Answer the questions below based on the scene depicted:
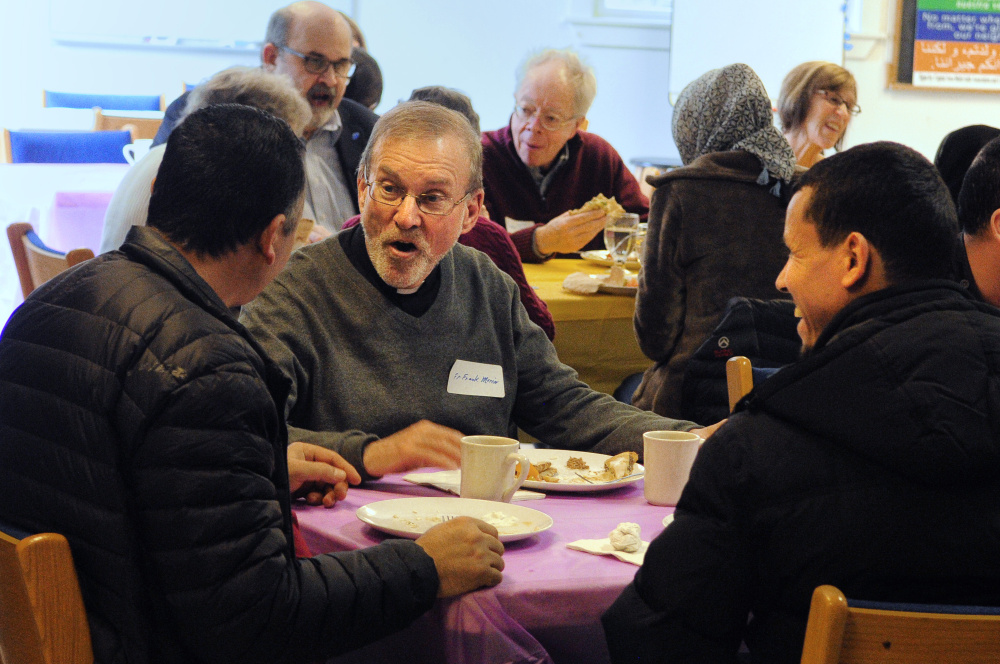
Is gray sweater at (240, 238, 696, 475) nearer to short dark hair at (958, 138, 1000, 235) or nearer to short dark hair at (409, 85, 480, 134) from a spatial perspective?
short dark hair at (958, 138, 1000, 235)

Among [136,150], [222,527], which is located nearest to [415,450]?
[222,527]

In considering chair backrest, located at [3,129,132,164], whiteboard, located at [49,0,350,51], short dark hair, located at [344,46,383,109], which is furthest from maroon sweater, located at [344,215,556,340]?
whiteboard, located at [49,0,350,51]

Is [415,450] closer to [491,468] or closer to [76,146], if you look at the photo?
[491,468]

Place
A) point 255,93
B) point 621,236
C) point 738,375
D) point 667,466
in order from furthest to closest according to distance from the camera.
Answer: point 621,236
point 255,93
point 738,375
point 667,466

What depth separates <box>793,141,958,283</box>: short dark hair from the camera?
1108mm

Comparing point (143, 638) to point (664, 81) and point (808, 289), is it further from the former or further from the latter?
point (664, 81)

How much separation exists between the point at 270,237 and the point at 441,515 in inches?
18.3

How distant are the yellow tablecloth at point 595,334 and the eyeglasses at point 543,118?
97 centimetres

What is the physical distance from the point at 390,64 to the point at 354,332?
657 cm

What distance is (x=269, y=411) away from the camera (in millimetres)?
1125

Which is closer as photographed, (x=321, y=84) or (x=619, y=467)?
(x=619, y=467)

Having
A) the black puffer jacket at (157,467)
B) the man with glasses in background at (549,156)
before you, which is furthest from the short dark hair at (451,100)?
the black puffer jacket at (157,467)

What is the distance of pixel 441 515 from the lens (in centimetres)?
142

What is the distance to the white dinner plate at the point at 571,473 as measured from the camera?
5.24ft
